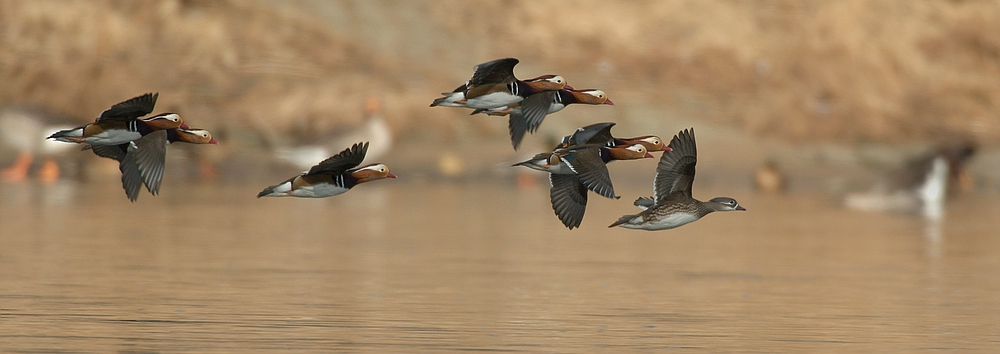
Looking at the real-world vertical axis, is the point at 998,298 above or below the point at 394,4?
below

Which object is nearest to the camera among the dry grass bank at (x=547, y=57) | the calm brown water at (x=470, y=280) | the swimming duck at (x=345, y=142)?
the calm brown water at (x=470, y=280)

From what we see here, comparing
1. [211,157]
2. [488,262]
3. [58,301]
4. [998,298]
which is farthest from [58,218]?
[998,298]

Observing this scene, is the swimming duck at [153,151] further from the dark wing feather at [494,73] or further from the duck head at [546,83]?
the duck head at [546,83]

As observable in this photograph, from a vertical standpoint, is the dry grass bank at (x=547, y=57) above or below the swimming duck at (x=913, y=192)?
above

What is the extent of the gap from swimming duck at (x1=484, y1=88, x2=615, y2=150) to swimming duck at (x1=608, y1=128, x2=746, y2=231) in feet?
2.21

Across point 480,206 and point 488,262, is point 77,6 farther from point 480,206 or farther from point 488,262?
point 488,262

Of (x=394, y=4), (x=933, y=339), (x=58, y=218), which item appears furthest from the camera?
(x=394, y=4)

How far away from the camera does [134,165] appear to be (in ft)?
28.6

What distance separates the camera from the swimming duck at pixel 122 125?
8.11 metres

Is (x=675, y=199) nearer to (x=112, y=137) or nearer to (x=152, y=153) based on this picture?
(x=152, y=153)

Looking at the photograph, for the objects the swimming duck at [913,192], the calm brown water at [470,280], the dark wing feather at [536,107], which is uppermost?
the swimming duck at [913,192]

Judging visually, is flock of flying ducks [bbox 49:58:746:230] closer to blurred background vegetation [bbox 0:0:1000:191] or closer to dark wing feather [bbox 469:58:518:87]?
dark wing feather [bbox 469:58:518:87]

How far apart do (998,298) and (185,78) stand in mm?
19167

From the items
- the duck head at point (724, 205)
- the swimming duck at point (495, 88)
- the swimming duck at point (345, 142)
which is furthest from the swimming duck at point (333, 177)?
the swimming duck at point (345, 142)
